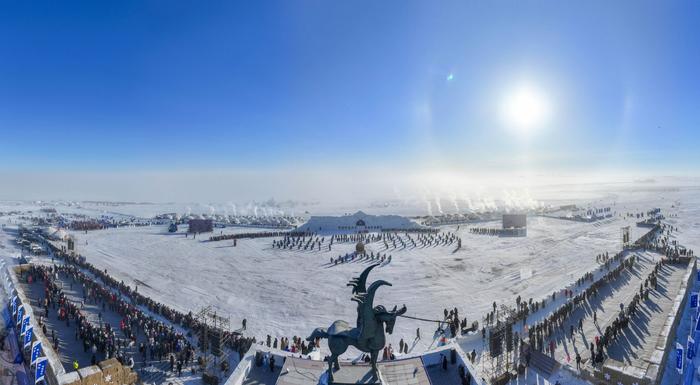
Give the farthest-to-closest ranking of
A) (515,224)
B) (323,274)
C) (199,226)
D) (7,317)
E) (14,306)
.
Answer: (199,226)
(515,224)
(323,274)
(7,317)
(14,306)

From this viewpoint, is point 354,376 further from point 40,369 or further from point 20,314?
point 20,314

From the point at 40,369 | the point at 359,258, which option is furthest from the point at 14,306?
the point at 359,258

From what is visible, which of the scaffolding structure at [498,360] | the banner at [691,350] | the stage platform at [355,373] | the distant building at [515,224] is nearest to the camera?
the stage platform at [355,373]

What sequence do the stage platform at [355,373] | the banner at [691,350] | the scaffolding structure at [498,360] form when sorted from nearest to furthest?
the stage platform at [355,373]
the banner at [691,350]
the scaffolding structure at [498,360]

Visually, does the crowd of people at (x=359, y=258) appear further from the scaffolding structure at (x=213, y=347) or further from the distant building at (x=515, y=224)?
the distant building at (x=515, y=224)

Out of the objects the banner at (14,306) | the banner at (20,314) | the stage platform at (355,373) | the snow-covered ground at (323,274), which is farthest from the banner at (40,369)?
the banner at (14,306)

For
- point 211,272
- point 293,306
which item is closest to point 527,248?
point 293,306

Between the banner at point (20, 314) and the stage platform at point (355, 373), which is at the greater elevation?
the banner at point (20, 314)

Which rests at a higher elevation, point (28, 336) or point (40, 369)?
point (28, 336)

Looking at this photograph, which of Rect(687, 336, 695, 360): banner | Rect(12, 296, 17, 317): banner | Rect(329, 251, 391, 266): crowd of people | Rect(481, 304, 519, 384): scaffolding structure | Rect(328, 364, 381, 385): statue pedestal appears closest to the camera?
Rect(328, 364, 381, 385): statue pedestal

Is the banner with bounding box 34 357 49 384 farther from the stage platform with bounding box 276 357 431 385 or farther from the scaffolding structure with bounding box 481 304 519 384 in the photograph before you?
the scaffolding structure with bounding box 481 304 519 384

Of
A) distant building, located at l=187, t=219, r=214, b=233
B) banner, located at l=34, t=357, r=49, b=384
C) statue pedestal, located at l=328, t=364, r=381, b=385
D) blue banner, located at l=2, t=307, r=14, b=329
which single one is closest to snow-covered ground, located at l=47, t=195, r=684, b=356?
statue pedestal, located at l=328, t=364, r=381, b=385

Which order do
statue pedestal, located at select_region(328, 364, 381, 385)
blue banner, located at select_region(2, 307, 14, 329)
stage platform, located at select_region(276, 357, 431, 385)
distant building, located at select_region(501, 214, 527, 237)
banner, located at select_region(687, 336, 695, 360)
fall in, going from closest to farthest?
statue pedestal, located at select_region(328, 364, 381, 385) < stage platform, located at select_region(276, 357, 431, 385) < banner, located at select_region(687, 336, 695, 360) < blue banner, located at select_region(2, 307, 14, 329) < distant building, located at select_region(501, 214, 527, 237)
